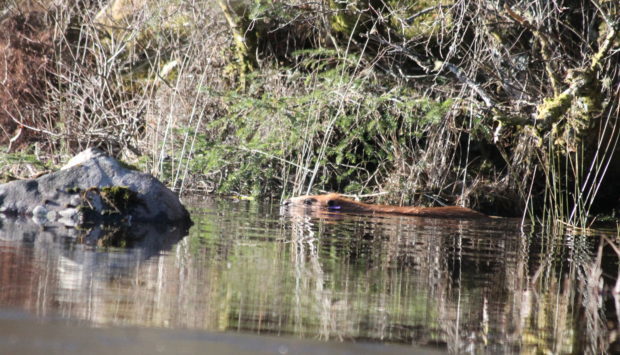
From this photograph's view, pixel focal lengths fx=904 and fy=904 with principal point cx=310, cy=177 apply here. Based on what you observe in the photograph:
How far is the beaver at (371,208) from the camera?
948cm

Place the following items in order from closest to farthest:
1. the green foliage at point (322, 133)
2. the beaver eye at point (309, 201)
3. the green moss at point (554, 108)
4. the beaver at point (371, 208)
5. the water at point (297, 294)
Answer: the water at point (297, 294) < the green moss at point (554, 108) < the beaver at point (371, 208) < the beaver eye at point (309, 201) < the green foliage at point (322, 133)

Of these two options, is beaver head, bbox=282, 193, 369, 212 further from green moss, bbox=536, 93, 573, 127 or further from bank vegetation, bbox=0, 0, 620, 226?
green moss, bbox=536, 93, 573, 127

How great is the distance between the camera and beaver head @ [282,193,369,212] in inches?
374

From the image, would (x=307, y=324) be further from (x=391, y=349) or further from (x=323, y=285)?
(x=323, y=285)

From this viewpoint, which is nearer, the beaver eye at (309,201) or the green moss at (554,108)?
the green moss at (554,108)

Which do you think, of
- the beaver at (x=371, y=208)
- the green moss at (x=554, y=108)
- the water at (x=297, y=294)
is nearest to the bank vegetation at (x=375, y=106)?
the green moss at (x=554, y=108)

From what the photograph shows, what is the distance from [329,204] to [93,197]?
10.6 ft

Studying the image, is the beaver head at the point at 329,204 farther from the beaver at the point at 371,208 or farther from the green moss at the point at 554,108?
the green moss at the point at 554,108

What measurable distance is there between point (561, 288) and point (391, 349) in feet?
6.33

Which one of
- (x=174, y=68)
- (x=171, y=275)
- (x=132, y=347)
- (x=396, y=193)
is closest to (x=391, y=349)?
(x=132, y=347)

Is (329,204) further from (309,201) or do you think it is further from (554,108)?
(554,108)

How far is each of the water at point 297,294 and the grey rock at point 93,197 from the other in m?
0.47

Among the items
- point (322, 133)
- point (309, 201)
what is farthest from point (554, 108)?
point (322, 133)

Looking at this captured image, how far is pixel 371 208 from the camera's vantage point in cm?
957
